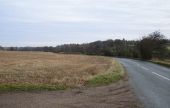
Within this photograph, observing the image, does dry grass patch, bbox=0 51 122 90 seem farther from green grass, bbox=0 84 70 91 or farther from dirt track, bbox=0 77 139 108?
dirt track, bbox=0 77 139 108

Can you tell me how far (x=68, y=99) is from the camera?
44.4 feet

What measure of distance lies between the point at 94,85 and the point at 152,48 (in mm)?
52530

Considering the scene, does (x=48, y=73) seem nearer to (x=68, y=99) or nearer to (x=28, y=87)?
(x=28, y=87)

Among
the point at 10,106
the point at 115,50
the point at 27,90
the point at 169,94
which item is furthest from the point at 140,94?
the point at 115,50

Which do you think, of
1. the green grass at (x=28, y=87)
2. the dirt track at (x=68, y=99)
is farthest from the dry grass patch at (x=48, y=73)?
the dirt track at (x=68, y=99)

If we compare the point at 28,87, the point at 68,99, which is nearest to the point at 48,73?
the point at 28,87

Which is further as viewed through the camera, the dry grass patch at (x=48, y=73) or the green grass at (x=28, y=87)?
the dry grass patch at (x=48, y=73)

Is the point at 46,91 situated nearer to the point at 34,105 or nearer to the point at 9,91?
the point at 9,91

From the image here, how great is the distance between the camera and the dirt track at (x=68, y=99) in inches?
475

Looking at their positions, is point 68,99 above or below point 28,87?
below

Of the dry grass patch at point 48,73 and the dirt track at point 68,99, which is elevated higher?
the dry grass patch at point 48,73

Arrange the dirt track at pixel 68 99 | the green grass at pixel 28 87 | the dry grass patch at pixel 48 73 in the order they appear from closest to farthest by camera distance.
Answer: the dirt track at pixel 68 99
the green grass at pixel 28 87
the dry grass patch at pixel 48 73

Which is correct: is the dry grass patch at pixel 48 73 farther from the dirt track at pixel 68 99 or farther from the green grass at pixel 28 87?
the dirt track at pixel 68 99

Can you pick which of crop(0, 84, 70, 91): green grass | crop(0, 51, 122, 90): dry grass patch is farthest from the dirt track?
crop(0, 51, 122, 90): dry grass patch
